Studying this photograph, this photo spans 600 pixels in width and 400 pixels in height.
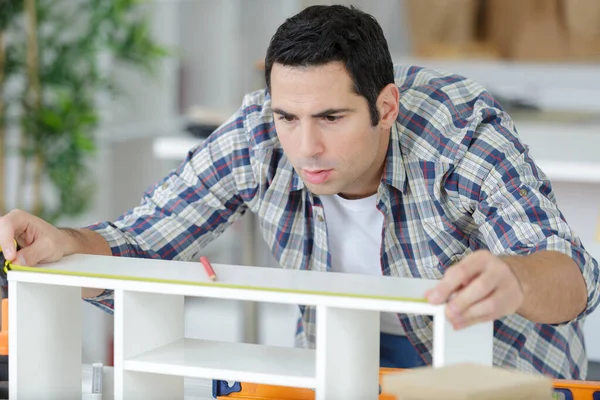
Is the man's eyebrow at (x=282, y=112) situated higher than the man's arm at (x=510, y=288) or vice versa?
the man's eyebrow at (x=282, y=112)

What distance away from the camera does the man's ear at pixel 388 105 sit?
1626 millimetres

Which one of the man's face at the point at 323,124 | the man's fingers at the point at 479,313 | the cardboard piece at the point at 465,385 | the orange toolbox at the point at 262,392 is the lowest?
the orange toolbox at the point at 262,392

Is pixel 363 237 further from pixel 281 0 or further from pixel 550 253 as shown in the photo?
pixel 281 0

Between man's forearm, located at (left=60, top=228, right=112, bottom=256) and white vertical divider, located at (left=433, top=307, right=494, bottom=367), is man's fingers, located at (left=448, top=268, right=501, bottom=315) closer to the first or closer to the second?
white vertical divider, located at (left=433, top=307, right=494, bottom=367)

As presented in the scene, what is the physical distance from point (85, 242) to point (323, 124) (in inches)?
18.6

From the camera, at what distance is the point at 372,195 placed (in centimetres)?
178

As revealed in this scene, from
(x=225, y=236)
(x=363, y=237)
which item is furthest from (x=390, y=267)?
(x=225, y=236)

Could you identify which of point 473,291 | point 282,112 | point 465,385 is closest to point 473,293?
point 473,291

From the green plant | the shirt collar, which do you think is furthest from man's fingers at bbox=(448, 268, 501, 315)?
the green plant

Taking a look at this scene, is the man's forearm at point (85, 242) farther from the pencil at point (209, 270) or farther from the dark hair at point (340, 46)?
the dark hair at point (340, 46)

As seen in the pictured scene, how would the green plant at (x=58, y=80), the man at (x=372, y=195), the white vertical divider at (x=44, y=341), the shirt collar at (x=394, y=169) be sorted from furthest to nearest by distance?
the green plant at (x=58, y=80) → the shirt collar at (x=394, y=169) → the man at (x=372, y=195) → the white vertical divider at (x=44, y=341)

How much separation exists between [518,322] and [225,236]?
3.05 m

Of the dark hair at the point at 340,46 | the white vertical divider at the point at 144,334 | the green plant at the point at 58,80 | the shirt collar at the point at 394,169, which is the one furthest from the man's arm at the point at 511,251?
the green plant at the point at 58,80

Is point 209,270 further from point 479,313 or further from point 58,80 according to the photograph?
point 58,80
